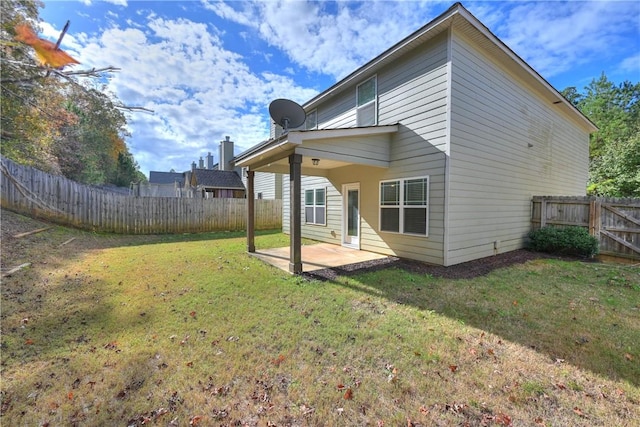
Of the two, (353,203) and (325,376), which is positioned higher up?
(353,203)

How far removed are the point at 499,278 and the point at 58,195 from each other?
569 inches

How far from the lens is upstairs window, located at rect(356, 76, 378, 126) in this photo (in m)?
8.05

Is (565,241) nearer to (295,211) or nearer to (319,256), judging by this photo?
(319,256)

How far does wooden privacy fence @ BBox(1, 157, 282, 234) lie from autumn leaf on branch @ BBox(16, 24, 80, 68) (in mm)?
8413

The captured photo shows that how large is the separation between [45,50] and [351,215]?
8021 mm

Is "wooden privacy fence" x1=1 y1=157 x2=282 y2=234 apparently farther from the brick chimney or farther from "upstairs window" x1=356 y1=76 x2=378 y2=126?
the brick chimney

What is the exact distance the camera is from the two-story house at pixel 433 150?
242 inches

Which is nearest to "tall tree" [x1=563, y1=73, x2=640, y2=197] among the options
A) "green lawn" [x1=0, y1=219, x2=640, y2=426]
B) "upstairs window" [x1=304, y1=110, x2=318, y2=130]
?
"green lawn" [x1=0, y1=219, x2=640, y2=426]

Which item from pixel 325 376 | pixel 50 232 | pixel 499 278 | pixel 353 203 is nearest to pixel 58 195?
pixel 50 232

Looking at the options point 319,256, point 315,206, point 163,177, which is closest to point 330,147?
point 319,256

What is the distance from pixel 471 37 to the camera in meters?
6.41

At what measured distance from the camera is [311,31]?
28.6ft

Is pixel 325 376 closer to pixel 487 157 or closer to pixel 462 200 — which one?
pixel 462 200

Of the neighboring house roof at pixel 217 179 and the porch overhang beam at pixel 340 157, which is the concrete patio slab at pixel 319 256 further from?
the neighboring house roof at pixel 217 179
